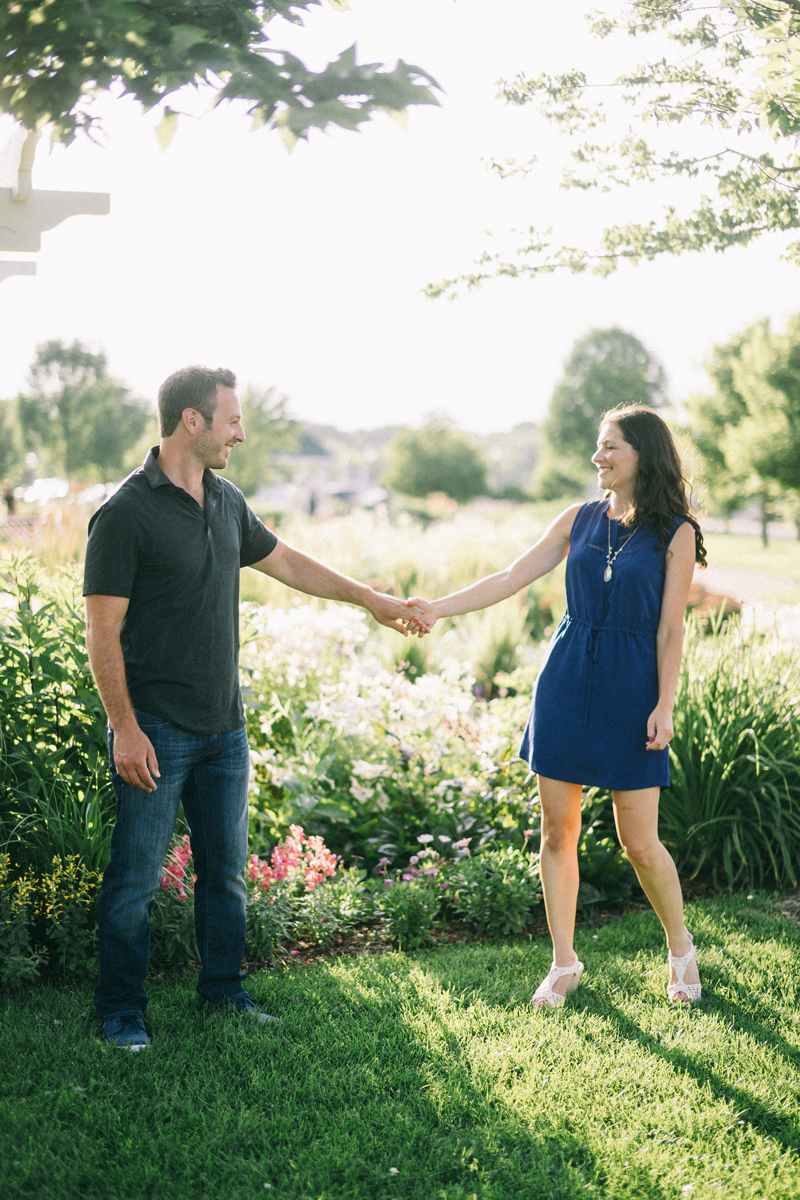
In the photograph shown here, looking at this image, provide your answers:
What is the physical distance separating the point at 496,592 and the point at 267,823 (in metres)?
1.69

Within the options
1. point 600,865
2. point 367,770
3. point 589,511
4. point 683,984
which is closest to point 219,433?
point 589,511

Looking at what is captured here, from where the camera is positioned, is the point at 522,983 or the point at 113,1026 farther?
the point at 522,983

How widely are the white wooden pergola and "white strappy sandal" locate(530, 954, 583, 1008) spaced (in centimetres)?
326

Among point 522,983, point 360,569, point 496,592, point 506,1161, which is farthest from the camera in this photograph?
point 360,569

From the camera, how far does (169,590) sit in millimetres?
2752

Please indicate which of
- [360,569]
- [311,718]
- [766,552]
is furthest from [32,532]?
[766,552]

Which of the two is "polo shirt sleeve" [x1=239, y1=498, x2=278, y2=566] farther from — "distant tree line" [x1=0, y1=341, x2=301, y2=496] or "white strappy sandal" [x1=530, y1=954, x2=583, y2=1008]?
"distant tree line" [x1=0, y1=341, x2=301, y2=496]

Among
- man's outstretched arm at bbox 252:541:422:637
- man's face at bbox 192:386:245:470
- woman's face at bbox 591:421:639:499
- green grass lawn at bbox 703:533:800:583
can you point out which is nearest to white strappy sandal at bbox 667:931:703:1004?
woman's face at bbox 591:421:639:499

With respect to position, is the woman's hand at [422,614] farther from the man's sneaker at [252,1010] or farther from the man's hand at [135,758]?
the man's sneaker at [252,1010]

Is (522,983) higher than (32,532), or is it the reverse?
(32,532)

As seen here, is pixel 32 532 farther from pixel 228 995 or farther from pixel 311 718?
pixel 228 995

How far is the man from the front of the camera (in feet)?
8.72

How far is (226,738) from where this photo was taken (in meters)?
2.92

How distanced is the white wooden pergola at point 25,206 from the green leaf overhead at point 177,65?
1.27m
